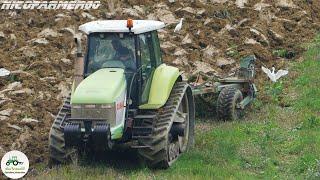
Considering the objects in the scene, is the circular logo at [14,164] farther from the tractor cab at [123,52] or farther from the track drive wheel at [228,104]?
the track drive wheel at [228,104]

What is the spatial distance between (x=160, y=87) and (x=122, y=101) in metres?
0.99

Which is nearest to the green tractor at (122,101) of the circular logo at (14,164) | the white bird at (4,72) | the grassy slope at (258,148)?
the grassy slope at (258,148)

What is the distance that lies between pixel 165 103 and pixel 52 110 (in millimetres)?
3237

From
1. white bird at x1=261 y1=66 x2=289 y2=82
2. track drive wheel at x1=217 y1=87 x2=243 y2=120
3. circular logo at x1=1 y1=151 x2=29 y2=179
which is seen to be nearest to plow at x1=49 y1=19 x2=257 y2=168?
circular logo at x1=1 y1=151 x2=29 y2=179

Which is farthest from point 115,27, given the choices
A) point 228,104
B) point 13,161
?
point 228,104

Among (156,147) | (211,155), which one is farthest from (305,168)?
(156,147)

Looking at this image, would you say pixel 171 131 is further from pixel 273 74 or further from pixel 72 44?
pixel 72 44

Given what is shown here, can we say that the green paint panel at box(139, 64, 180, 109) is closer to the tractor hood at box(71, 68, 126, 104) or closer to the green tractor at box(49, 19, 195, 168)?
the green tractor at box(49, 19, 195, 168)

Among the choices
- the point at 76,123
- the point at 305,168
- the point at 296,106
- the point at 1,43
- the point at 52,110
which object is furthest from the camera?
the point at 1,43

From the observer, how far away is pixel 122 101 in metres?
10.4

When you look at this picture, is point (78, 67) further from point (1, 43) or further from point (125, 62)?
point (1, 43)

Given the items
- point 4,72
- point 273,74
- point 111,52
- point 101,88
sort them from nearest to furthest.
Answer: point 101,88 < point 111,52 < point 4,72 < point 273,74

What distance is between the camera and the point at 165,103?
11094 mm

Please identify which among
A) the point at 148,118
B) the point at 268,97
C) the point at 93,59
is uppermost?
the point at 93,59
